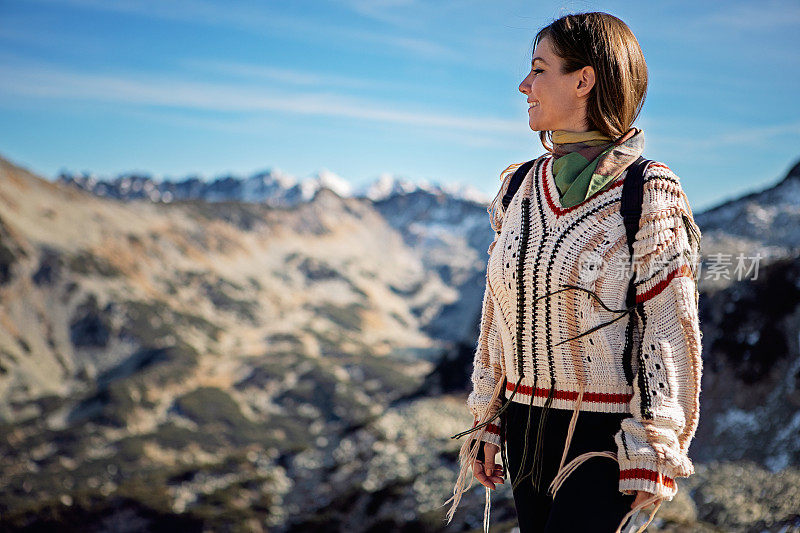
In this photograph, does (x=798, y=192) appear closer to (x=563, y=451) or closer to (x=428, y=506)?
(x=428, y=506)

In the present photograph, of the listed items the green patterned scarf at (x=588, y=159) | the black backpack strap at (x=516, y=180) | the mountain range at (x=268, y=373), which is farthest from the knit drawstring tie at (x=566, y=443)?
the mountain range at (x=268, y=373)

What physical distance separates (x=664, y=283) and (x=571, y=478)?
0.91m

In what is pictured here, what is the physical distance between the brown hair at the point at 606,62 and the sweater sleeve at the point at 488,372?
39.3 inches

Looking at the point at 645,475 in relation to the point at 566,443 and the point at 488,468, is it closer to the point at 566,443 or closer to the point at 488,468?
the point at 566,443

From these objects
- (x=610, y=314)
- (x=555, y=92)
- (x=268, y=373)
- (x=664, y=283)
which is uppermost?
(x=555, y=92)

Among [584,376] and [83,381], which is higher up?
[584,376]

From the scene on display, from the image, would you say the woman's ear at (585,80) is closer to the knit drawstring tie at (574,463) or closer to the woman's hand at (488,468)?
the knit drawstring tie at (574,463)

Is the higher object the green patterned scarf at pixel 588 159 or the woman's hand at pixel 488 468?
the green patterned scarf at pixel 588 159

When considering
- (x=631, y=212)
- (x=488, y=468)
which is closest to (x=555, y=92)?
(x=631, y=212)

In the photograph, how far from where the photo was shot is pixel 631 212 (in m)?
2.95

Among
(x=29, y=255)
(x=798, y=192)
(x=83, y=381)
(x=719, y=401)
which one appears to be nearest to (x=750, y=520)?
(x=719, y=401)

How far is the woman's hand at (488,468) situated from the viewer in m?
3.57

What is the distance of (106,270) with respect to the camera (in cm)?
11288

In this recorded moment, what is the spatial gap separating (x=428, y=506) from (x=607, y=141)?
25136mm
